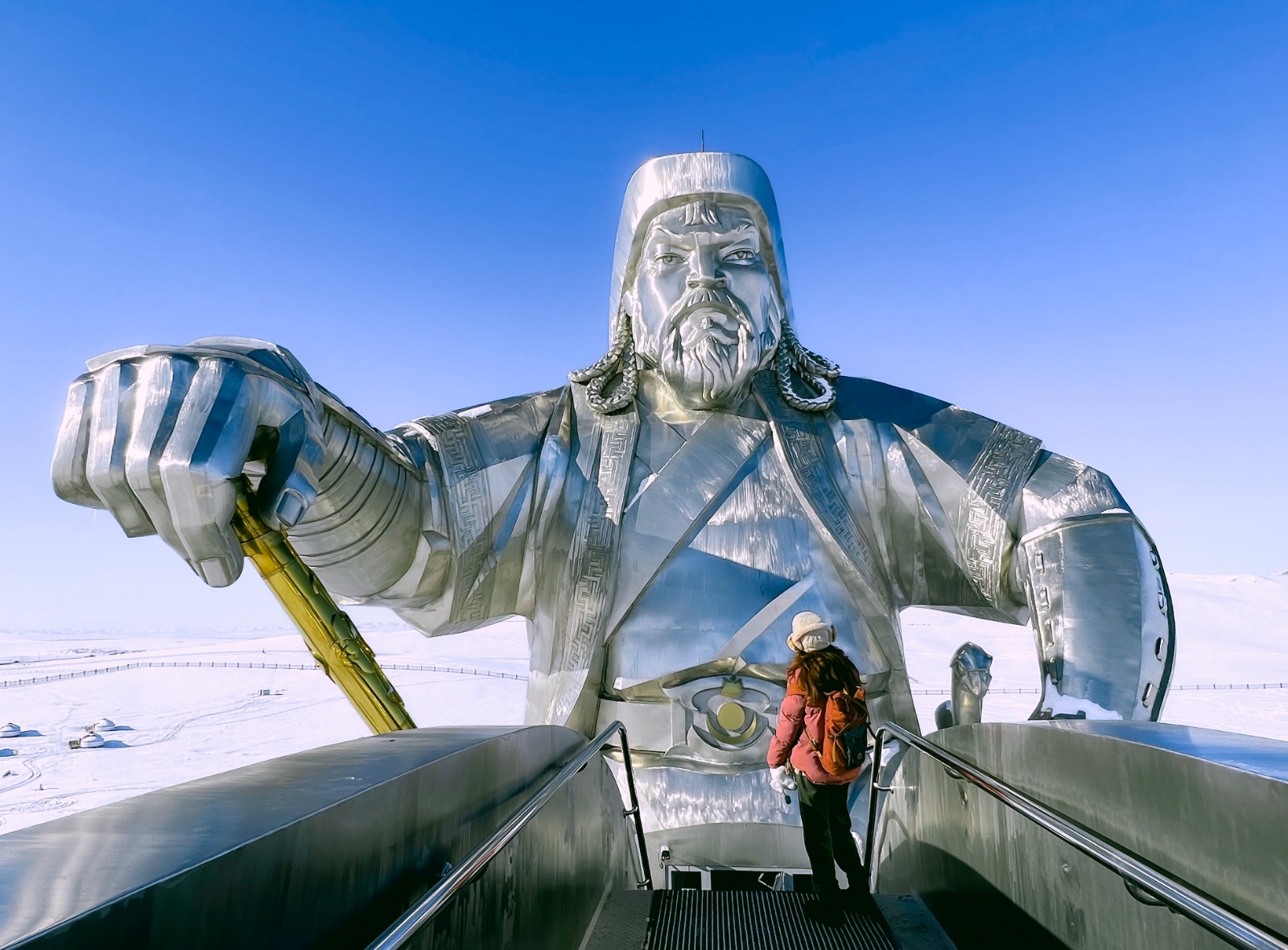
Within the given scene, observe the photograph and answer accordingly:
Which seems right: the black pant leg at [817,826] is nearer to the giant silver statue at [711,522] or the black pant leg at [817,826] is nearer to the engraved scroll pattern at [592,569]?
the giant silver statue at [711,522]

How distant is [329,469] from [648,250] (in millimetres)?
1995

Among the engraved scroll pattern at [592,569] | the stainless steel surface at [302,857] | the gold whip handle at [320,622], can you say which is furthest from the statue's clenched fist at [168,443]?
the engraved scroll pattern at [592,569]

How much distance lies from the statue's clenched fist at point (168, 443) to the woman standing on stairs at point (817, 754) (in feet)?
6.11

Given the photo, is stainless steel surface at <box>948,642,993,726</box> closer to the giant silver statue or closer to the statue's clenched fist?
the giant silver statue

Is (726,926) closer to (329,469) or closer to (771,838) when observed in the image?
(771,838)

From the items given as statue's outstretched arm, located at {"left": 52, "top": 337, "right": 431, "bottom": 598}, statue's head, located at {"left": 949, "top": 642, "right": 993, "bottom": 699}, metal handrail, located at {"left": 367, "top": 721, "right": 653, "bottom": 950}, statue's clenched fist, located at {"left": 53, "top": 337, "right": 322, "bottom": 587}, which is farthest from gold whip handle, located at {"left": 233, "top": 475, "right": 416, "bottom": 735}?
statue's head, located at {"left": 949, "top": 642, "right": 993, "bottom": 699}

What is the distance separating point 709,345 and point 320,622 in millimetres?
2167

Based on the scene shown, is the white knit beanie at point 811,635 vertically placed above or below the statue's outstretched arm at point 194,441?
below

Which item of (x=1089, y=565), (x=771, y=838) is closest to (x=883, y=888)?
(x=771, y=838)

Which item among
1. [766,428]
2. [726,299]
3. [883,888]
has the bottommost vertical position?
[883,888]

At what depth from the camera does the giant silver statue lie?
12.1 ft

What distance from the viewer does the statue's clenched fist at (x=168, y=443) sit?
263 cm

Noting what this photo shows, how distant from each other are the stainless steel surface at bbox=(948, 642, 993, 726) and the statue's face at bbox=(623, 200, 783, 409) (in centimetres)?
166

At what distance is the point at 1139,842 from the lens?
1749mm
